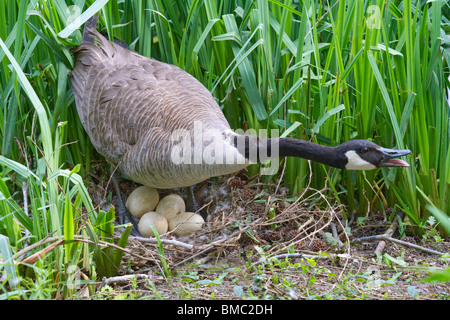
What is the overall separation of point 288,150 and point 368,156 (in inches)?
16.8

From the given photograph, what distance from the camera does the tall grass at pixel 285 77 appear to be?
2902mm

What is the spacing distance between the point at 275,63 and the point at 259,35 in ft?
0.69

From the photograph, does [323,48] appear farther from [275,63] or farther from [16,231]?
[16,231]

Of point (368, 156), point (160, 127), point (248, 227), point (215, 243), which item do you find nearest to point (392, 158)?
point (368, 156)

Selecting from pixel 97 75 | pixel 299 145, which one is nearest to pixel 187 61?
pixel 97 75

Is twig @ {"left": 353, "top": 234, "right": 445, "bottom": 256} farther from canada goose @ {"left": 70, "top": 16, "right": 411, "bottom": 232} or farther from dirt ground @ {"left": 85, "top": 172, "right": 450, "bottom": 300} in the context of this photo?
canada goose @ {"left": 70, "top": 16, "right": 411, "bottom": 232}

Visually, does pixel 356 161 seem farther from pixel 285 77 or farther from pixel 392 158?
pixel 285 77

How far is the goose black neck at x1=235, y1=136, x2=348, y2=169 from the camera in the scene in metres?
2.75

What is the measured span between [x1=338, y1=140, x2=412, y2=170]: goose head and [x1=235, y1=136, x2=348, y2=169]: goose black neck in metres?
0.04

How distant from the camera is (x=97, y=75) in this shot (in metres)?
3.44

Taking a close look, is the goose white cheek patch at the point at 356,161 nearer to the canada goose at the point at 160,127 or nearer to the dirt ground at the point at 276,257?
the canada goose at the point at 160,127

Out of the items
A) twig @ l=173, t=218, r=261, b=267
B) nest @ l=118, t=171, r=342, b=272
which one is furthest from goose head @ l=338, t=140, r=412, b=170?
twig @ l=173, t=218, r=261, b=267

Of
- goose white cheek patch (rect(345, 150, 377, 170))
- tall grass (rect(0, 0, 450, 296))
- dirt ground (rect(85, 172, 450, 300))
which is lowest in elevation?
dirt ground (rect(85, 172, 450, 300))

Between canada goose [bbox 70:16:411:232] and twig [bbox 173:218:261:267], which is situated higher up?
canada goose [bbox 70:16:411:232]
